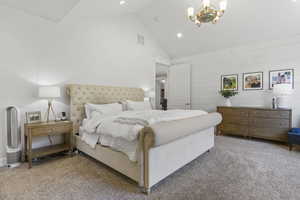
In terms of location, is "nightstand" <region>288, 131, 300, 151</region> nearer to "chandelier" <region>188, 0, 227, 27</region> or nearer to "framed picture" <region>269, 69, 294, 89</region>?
"framed picture" <region>269, 69, 294, 89</region>

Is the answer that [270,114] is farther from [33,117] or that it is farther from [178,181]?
[33,117]

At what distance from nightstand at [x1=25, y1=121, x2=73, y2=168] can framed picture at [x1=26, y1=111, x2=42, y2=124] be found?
0.75 ft

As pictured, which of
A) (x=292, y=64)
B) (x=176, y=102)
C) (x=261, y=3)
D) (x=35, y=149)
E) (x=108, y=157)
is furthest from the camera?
(x=176, y=102)

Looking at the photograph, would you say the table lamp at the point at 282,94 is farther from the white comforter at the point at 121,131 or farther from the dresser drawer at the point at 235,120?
the white comforter at the point at 121,131

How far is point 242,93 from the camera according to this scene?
4.80 meters

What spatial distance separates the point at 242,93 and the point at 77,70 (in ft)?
15.8

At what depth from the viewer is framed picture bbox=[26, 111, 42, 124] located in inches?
111

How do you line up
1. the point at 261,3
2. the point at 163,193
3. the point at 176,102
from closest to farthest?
the point at 163,193 → the point at 261,3 → the point at 176,102

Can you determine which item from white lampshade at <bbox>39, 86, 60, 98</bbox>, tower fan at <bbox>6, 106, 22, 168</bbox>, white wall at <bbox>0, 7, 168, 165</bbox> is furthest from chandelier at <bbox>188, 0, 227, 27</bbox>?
tower fan at <bbox>6, 106, 22, 168</bbox>

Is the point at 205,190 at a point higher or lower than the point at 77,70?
lower

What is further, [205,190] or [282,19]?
[282,19]

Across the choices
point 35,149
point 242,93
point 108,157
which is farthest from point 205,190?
point 242,93

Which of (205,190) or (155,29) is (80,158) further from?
(155,29)

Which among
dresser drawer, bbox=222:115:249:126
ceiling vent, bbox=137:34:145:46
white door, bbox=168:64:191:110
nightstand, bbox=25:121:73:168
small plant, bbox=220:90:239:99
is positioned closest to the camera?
nightstand, bbox=25:121:73:168
